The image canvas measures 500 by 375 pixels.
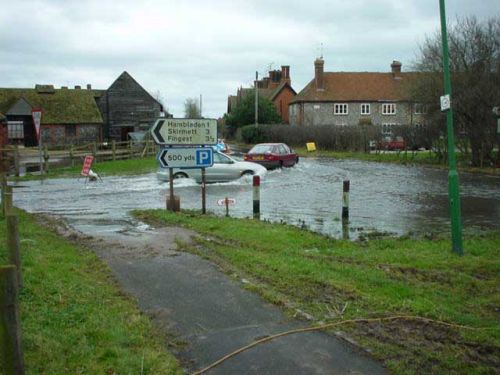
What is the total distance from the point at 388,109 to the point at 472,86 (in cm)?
4274

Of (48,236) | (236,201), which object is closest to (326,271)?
(48,236)

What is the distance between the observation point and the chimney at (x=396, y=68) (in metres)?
72.4

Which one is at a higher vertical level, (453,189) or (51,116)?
(51,116)

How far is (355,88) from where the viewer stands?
234 ft

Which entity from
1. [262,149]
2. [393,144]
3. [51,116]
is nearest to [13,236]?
[262,149]

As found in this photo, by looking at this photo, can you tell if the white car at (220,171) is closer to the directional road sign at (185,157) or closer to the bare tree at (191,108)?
the directional road sign at (185,157)

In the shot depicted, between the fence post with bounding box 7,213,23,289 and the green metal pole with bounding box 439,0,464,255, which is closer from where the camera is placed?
the fence post with bounding box 7,213,23,289

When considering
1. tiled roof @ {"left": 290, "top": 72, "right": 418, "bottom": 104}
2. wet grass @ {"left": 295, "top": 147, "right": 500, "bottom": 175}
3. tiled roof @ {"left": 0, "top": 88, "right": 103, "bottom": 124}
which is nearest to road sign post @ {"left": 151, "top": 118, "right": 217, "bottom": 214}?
wet grass @ {"left": 295, "top": 147, "right": 500, "bottom": 175}

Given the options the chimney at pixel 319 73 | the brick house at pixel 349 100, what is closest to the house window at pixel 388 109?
the brick house at pixel 349 100

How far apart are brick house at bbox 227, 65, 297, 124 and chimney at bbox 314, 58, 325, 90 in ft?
30.8

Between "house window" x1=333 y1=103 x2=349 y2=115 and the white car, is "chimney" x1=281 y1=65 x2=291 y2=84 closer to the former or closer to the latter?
"house window" x1=333 y1=103 x2=349 y2=115

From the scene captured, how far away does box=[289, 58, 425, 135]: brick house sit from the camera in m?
69.7

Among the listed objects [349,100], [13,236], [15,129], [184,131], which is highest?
[349,100]

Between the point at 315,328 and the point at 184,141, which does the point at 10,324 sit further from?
the point at 184,141
